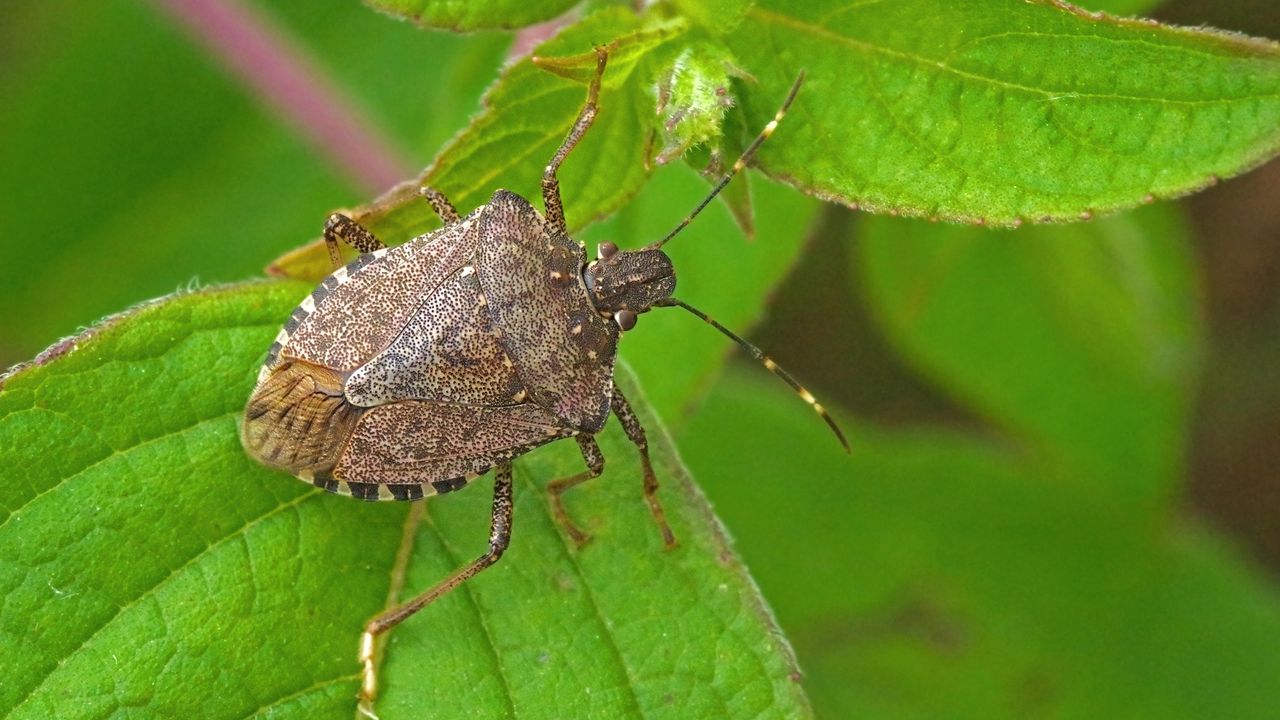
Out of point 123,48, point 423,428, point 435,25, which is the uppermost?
point 123,48

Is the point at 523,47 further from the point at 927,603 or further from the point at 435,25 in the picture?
the point at 927,603

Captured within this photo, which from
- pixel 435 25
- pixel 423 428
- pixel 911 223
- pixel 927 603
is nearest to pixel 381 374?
pixel 423 428

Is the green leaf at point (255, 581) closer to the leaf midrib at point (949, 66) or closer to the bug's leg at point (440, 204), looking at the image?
the bug's leg at point (440, 204)

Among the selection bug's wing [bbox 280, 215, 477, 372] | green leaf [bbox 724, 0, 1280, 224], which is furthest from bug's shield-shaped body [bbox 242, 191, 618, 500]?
green leaf [bbox 724, 0, 1280, 224]

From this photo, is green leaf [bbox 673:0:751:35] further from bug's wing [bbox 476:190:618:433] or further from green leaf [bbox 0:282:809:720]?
green leaf [bbox 0:282:809:720]

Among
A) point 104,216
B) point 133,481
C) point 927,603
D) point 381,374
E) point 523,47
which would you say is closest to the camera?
point 133,481

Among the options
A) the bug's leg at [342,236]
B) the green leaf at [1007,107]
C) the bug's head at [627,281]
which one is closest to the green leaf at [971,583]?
the bug's head at [627,281]
